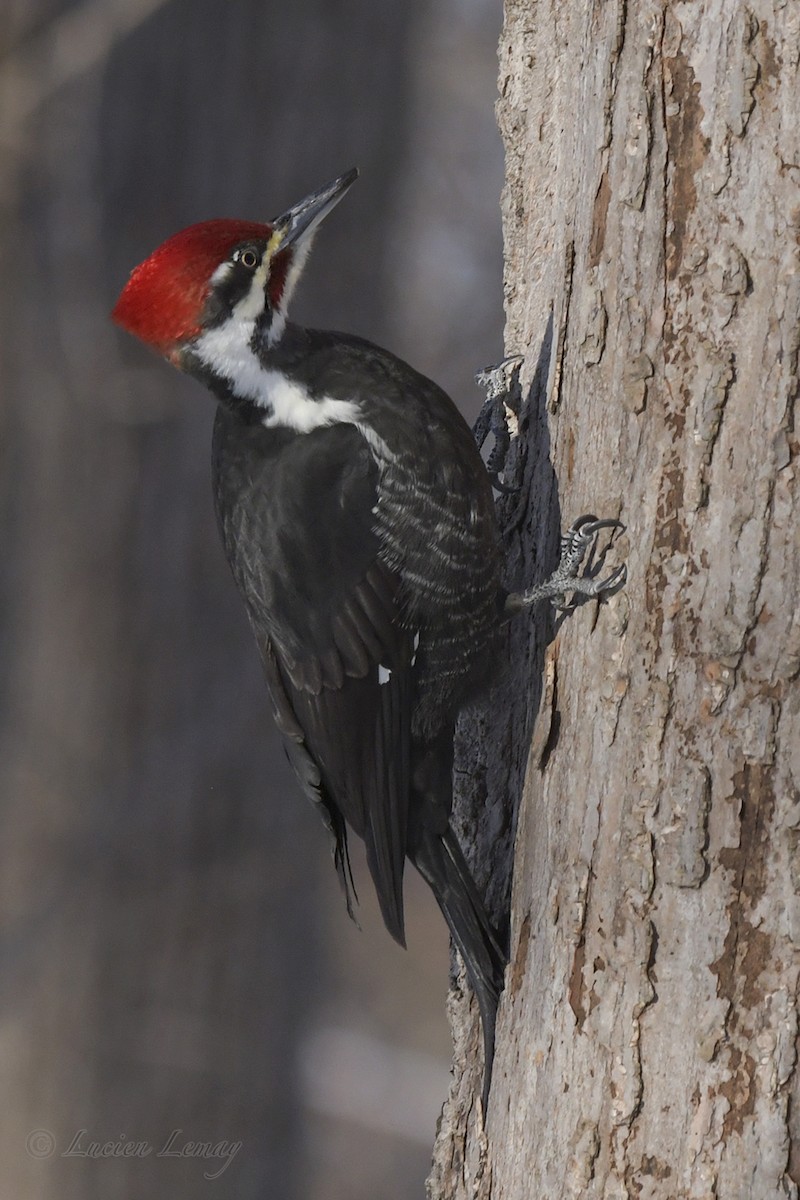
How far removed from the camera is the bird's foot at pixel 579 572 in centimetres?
186

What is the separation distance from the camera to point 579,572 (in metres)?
1.92

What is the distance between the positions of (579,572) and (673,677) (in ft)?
0.84

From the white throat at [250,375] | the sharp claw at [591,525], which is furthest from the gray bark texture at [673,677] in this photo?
the white throat at [250,375]

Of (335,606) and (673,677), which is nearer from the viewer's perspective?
(673,677)

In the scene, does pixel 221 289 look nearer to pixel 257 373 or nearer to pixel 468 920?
pixel 257 373

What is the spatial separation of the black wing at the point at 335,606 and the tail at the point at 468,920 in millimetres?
→ 61

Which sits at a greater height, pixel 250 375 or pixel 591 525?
pixel 250 375

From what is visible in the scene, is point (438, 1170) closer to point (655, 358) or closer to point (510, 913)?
point (510, 913)

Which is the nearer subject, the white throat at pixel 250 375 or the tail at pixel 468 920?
the tail at pixel 468 920

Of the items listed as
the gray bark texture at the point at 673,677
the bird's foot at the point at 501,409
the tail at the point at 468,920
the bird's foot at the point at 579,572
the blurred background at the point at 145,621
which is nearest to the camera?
the gray bark texture at the point at 673,677

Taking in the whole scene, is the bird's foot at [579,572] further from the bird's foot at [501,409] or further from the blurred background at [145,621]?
the blurred background at [145,621]

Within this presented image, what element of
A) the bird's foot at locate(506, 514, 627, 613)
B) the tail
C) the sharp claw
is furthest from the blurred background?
the sharp claw

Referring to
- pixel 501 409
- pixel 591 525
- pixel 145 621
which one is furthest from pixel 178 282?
pixel 145 621

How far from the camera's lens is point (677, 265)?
178cm
